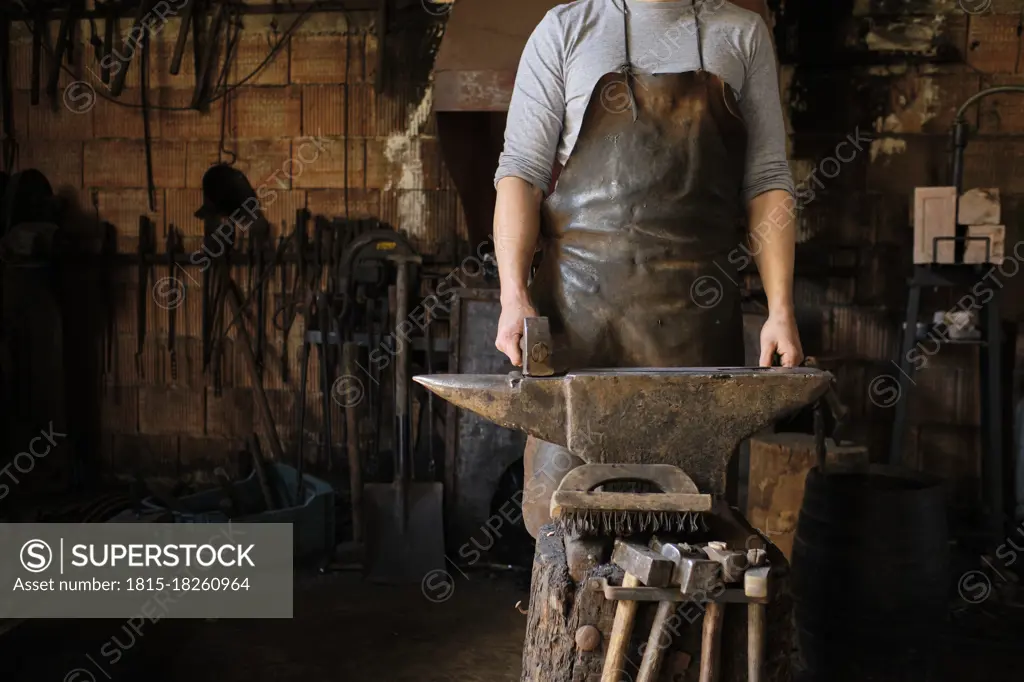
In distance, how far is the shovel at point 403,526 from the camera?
13.1 feet

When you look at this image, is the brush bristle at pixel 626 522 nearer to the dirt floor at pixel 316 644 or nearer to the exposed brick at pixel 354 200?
the dirt floor at pixel 316 644

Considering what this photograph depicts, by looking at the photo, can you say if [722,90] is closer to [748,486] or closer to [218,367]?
[748,486]

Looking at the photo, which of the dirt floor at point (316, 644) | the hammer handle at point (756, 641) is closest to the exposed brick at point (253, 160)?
the dirt floor at point (316, 644)

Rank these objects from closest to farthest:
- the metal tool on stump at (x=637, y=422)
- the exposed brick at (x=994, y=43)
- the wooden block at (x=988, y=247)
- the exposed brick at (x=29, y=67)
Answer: the metal tool on stump at (x=637, y=422) < the wooden block at (x=988, y=247) < the exposed brick at (x=994, y=43) < the exposed brick at (x=29, y=67)

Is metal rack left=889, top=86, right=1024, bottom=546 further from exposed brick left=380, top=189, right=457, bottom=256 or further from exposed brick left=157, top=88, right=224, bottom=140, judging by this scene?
exposed brick left=157, top=88, right=224, bottom=140

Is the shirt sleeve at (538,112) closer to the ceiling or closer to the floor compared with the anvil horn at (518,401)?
closer to the ceiling

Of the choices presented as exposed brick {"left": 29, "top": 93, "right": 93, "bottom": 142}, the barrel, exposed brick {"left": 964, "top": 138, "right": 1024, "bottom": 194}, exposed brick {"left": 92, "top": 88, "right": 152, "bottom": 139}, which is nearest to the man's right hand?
the barrel

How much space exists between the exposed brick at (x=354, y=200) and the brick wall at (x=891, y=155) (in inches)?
82.6

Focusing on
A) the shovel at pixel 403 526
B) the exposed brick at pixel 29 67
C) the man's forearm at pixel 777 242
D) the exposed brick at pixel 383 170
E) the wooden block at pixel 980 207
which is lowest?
the shovel at pixel 403 526

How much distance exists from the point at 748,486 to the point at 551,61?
7.50ft

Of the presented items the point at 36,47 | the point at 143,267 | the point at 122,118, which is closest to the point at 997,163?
the point at 143,267

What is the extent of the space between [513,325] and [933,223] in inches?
113

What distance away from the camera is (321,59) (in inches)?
177

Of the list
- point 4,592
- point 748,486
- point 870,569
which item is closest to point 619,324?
point 870,569
